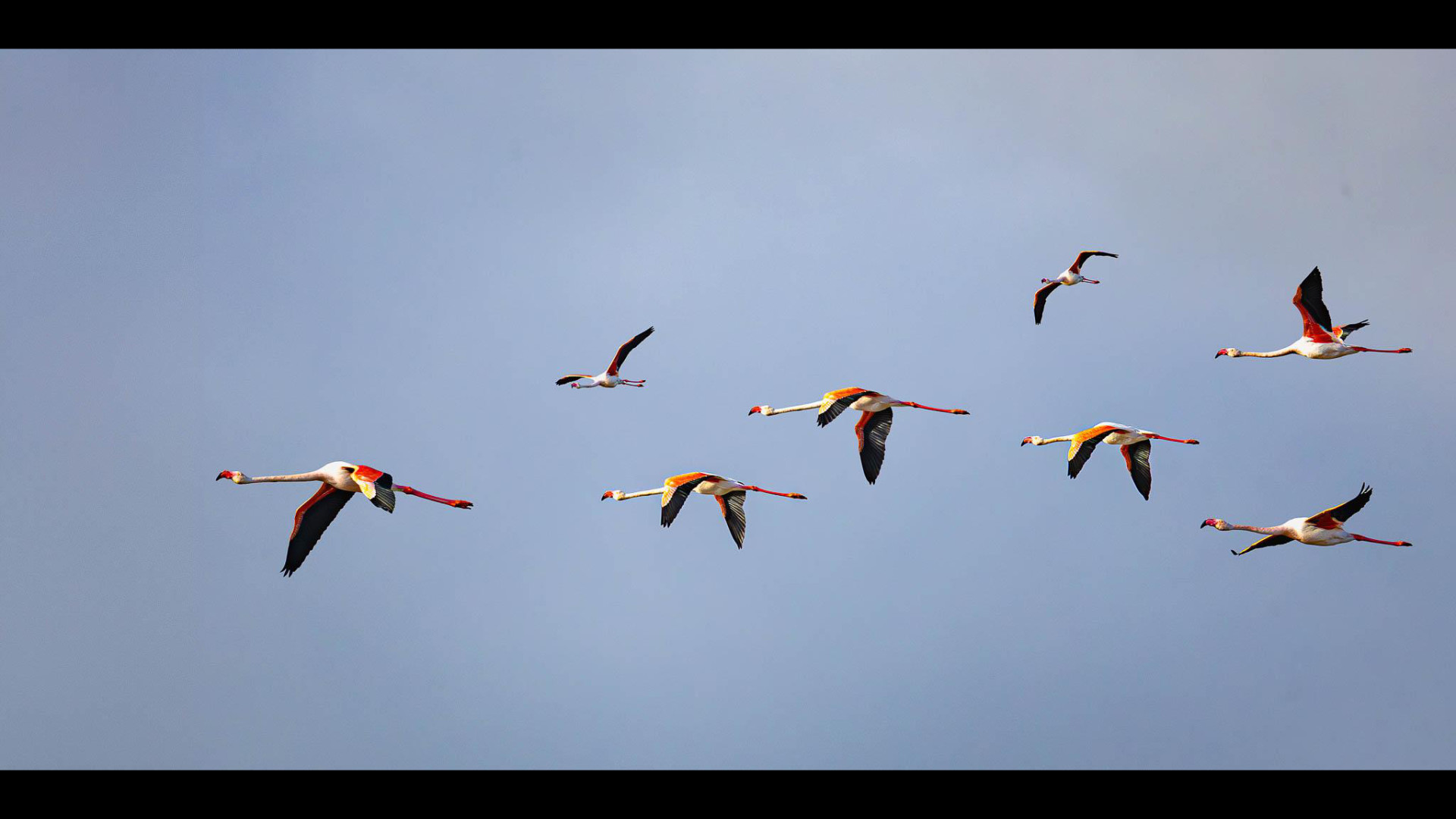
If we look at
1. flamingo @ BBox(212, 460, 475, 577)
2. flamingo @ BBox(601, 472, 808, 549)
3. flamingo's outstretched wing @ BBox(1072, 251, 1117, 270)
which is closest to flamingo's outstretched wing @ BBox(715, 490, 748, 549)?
flamingo @ BBox(601, 472, 808, 549)

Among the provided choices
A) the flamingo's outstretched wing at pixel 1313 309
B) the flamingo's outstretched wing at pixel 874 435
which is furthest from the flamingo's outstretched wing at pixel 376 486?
the flamingo's outstretched wing at pixel 1313 309

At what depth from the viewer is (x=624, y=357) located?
39.6 metres

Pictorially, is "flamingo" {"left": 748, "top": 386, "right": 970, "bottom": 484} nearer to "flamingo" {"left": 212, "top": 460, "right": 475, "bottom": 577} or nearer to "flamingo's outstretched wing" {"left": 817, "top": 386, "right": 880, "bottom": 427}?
"flamingo's outstretched wing" {"left": 817, "top": 386, "right": 880, "bottom": 427}

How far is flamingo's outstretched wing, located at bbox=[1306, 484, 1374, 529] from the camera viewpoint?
26.7 meters

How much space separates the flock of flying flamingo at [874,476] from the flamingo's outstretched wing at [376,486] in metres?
0.02

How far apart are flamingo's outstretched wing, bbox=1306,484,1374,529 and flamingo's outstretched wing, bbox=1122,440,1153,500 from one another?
405 centimetres

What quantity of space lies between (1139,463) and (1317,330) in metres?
4.53

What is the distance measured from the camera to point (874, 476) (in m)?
32.1

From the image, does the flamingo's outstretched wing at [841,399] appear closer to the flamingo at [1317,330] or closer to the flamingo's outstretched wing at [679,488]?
the flamingo's outstretched wing at [679,488]
